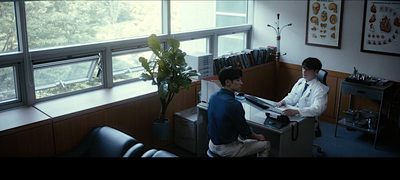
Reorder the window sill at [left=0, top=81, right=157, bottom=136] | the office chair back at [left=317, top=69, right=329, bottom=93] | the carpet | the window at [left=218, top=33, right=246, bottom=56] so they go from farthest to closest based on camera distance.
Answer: the window at [left=218, top=33, right=246, bottom=56]
the carpet
the office chair back at [left=317, top=69, right=329, bottom=93]
the window sill at [left=0, top=81, right=157, bottom=136]

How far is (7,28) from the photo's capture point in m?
3.89

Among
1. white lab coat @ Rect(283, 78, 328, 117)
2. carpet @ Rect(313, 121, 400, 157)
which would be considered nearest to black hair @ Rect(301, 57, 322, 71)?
white lab coat @ Rect(283, 78, 328, 117)

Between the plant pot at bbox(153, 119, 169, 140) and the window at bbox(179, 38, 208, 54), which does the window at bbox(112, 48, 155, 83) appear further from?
the plant pot at bbox(153, 119, 169, 140)

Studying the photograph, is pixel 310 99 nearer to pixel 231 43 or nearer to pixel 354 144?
pixel 354 144

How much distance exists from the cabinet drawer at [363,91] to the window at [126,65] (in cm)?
279

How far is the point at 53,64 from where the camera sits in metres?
4.31

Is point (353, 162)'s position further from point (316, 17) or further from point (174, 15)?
point (316, 17)

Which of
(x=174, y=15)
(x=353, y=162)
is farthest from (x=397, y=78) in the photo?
(x=353, y=162)

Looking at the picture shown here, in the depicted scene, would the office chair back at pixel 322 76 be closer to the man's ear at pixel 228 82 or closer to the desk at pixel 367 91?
the desk at pixel 367 91

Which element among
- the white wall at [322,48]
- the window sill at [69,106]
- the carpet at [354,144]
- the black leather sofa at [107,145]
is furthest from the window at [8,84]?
the white wall at [322,48]

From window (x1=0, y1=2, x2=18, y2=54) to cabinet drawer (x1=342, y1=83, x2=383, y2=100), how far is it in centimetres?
416

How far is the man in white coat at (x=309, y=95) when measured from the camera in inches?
150

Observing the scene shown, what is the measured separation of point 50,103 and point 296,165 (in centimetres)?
399

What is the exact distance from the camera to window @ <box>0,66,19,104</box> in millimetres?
3993
